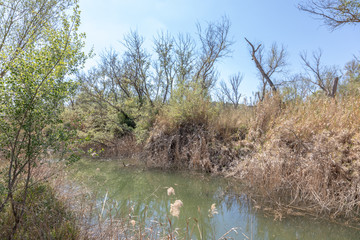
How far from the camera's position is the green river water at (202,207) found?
12.3 feet

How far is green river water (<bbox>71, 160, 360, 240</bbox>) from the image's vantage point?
12.3 feet

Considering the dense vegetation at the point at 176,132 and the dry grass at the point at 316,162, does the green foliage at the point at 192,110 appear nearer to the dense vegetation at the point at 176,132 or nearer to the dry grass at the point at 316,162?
the dense vegetation at the point at 176,132

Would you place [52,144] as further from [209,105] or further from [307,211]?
[209,105]

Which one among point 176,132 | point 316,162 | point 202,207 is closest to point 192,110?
point 176,132

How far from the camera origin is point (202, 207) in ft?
16.6

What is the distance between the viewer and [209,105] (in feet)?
32.8

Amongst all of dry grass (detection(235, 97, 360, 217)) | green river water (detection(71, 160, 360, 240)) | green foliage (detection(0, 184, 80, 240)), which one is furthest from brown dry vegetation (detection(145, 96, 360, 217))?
green foliage (detection(0, 184, 80, 240))

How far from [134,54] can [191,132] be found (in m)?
9.39

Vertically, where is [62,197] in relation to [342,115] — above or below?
below

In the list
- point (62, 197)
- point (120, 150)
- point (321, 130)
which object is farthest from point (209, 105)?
point (62, 197)

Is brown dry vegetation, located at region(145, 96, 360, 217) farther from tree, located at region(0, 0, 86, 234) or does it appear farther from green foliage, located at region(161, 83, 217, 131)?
tree, located at region(0, 0, 86, 234)

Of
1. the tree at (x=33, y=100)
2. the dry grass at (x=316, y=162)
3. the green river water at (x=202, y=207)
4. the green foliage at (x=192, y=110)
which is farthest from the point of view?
the green foliage at (x=192, y=110)

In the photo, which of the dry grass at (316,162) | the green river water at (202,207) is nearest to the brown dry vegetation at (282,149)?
the dry grass at (316,162)

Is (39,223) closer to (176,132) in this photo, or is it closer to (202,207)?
(202,207)
